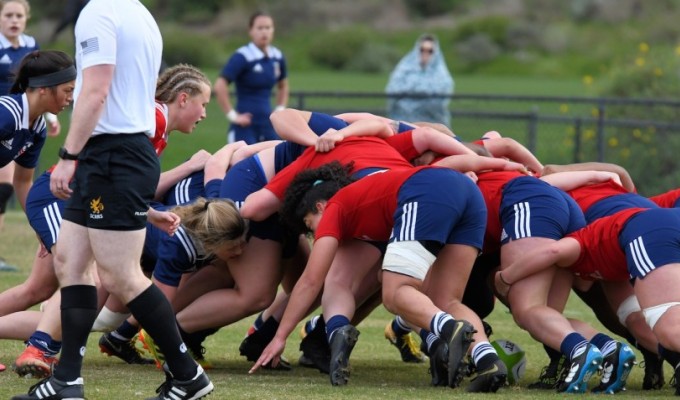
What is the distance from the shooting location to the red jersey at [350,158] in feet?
20.3

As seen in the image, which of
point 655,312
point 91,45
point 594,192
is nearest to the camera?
point 91,45

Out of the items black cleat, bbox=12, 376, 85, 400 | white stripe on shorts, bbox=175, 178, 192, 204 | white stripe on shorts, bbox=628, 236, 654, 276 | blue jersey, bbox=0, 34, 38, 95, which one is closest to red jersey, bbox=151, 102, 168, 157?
white stripe on shorts, bbox=175, 178, 192, 204

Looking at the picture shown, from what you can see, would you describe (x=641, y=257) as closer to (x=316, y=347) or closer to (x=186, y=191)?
(x=316, y=347)

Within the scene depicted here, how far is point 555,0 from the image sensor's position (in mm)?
46000

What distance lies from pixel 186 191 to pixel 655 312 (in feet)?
8.65

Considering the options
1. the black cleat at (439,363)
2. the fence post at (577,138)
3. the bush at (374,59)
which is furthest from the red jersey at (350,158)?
the bush at (374,59)

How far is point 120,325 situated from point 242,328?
148 cm

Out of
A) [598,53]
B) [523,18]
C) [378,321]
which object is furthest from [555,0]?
[378,321]

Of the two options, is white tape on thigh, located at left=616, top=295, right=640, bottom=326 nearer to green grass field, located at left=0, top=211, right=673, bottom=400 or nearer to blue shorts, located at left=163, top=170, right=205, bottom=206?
green grass field, located at left=0, top=211, right=673, bottom=400

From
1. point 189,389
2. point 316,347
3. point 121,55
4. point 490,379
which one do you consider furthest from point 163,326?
point 316,347

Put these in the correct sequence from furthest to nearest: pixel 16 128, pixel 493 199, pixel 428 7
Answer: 1. pixel 428 7
2. pixel 493 199
3. pixel 16 128

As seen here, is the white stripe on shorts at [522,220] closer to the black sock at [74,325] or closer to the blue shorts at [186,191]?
the blue shorts at [186,191]

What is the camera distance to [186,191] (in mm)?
6727

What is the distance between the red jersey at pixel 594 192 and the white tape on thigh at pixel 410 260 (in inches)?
48.2
